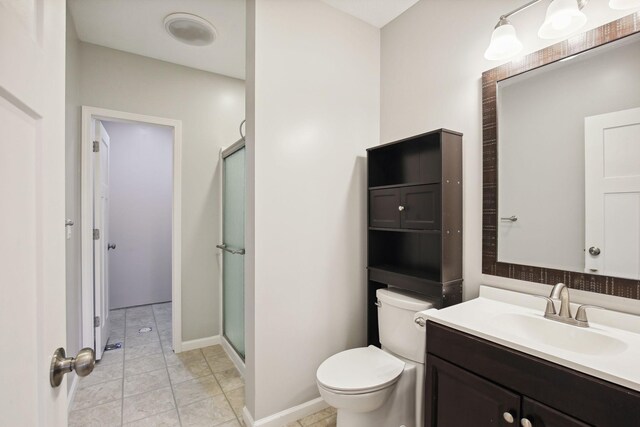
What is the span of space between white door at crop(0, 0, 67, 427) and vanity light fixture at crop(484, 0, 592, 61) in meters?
1.62

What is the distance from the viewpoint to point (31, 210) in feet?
1.77

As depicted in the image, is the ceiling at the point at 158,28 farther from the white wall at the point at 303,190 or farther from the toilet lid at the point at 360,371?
the toilet lid at the point at 360,371

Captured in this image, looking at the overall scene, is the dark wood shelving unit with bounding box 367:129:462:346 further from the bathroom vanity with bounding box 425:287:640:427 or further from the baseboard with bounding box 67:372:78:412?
the baseboard with bounding box 67:372:78:412

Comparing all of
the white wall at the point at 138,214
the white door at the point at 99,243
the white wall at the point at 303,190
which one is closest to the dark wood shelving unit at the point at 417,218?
the white wall at the point at 303,190

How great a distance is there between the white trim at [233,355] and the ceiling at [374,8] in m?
2.69

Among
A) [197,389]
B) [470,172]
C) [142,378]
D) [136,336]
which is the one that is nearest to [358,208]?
[470,172]

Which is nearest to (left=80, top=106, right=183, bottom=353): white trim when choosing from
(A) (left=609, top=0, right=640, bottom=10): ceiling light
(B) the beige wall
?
(B) the beige wall

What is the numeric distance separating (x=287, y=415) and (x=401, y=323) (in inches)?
34.7

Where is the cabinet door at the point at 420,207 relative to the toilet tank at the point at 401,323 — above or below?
above

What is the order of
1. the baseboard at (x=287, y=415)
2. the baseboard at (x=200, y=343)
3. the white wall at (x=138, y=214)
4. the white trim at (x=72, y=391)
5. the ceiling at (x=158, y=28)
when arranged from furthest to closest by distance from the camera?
the white wall at (x=138, y=214)
the baseboard at (x=200, y=343)
the ceiling at (x=158, y=28)
the white trim at (x=72, y=391)
the baseboard at (x=287, y=415)

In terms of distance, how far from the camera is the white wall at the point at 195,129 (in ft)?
8.46

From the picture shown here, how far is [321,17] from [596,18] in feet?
4.69

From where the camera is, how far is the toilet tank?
160 cm

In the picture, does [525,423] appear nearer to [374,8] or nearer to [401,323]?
[401,323]
